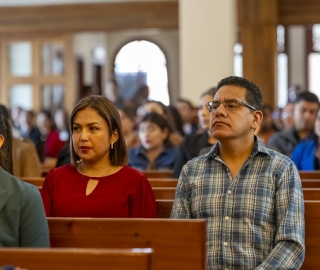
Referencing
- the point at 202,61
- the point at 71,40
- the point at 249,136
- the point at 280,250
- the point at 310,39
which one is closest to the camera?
the point at 280,250

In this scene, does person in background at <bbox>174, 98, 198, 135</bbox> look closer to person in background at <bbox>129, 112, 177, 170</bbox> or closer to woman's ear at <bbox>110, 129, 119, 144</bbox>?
person in background at <bbox>129, 112, 177, 170</bbox>

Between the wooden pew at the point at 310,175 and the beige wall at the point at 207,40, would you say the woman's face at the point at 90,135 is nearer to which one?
the wooden pew at the point at 310,175

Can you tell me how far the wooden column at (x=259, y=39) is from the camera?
10727 millimetres

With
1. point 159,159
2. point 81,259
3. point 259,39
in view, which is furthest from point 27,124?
point 81,259

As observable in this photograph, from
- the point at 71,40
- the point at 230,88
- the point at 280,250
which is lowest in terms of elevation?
the point at 280,250

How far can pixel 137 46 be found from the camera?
711 inches

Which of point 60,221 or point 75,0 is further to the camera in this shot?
point 75,0

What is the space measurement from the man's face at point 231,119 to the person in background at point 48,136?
6559 millimetres

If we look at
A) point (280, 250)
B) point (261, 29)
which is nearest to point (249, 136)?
point (280, 250)

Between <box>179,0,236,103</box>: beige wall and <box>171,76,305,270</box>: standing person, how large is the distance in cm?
594

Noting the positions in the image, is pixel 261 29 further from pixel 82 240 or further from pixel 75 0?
pixel 82 240

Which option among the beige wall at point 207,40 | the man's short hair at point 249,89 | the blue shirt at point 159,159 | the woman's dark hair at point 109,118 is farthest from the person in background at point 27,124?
the man's short hair at point 249,89

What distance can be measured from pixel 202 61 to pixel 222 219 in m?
6.34

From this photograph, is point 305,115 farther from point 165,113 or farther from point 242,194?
point 242,194
